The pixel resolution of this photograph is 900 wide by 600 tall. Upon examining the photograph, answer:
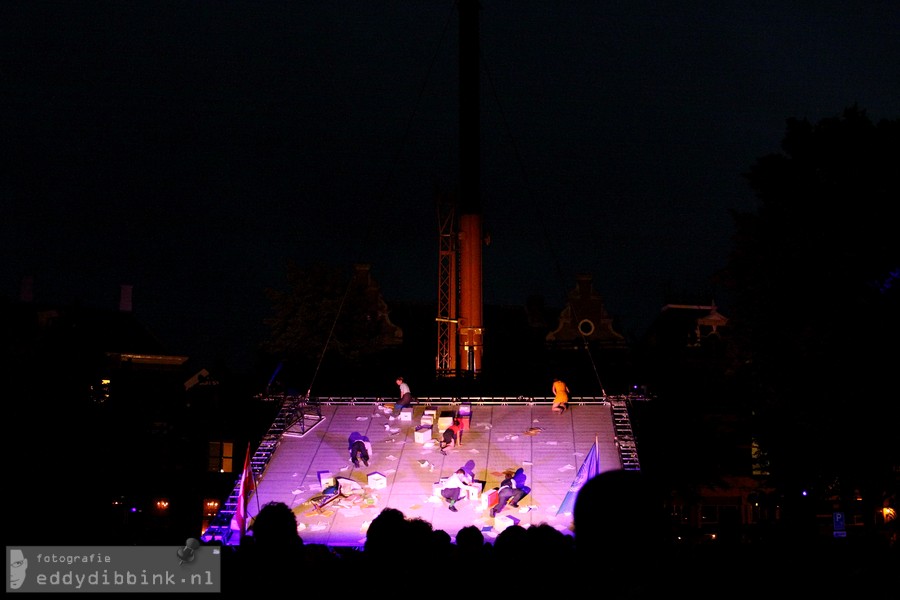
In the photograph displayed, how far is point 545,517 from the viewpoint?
20578mm

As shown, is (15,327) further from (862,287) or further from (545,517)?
(862,287)

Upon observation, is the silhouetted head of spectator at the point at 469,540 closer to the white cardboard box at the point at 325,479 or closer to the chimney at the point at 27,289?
the white cardboard box at the point at 325,479

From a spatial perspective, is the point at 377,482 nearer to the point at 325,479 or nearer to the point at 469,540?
the point at 325,479

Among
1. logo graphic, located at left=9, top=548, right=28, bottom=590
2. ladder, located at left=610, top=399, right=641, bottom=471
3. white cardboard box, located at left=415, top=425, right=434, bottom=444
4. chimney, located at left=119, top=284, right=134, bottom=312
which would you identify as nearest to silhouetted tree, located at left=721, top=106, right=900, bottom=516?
ladder, located at left=610, top=399, right=641, bottom=471

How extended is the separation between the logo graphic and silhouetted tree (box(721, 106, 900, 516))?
19696 millimetres

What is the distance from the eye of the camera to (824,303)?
22.9 metres

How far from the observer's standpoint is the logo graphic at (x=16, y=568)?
672cm

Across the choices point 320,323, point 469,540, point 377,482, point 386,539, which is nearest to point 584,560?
point 386,539

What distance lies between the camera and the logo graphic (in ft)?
22.1

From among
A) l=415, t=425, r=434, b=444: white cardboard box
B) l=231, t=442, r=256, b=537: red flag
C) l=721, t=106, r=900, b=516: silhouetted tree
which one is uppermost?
l=721, t=106, r=900, b=516: silhouetted tree

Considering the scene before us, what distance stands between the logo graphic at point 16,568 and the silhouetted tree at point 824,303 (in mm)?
19696

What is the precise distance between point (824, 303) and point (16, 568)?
2096cm

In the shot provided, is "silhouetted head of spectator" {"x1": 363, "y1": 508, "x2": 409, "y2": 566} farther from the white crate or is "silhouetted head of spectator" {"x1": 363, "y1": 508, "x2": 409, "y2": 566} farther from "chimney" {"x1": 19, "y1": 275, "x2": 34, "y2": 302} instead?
"chimney" {"x1": 19, "y1": 275, "x2": 34, "y2": 302}

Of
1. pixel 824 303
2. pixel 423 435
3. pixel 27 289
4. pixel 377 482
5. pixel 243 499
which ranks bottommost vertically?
pixel 243 499
